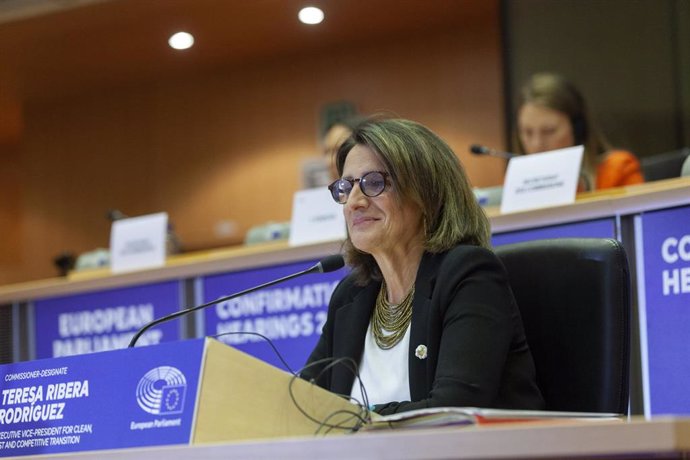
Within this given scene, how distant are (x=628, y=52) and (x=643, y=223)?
3.31 metres

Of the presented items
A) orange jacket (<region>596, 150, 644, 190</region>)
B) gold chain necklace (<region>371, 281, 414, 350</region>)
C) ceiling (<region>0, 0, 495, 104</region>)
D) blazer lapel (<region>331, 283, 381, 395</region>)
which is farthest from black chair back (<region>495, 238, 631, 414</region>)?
ceiling (<region>0, 0, 495, 104</region>)

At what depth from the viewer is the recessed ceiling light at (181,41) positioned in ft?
23.4

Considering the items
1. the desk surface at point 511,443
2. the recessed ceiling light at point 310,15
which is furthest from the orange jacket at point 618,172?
the desk surface at point 511,443

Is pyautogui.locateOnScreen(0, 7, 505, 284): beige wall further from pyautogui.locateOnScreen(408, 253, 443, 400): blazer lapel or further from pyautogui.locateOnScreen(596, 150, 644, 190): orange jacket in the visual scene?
pyautogui.locateOnScreen(408, 253, 443, 400): blazer lapel

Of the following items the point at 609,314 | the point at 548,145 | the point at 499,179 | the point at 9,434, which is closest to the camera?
the point at 9,434

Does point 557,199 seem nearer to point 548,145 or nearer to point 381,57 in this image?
point 548,145

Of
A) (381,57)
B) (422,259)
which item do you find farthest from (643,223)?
(381,57)

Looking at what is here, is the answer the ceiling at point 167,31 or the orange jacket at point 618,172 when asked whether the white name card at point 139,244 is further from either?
the ceiling at point 167,31

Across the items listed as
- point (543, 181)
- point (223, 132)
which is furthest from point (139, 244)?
point (223, 132)

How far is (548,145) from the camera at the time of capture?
176 inches

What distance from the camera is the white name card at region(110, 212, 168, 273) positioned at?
437 cm

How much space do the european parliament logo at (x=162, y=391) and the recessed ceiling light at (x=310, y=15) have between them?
18.0 ft

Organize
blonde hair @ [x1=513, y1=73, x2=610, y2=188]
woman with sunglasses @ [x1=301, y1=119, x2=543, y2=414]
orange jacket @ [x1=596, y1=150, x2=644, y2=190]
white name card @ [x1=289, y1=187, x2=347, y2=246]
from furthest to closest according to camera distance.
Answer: blonde hair @ [x1=513, y1=73, x2=610, y2=188]
orange jacket @ [x1=596, y1=150, x2=644, y2=190]
white name card @ [x1=289, y1=187, x2=347, y2=246]
woman with sunglasses @ [x1=301, y1=119, x2=543, y2=414]

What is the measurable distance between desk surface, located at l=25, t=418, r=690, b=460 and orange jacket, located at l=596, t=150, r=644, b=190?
3.27 m
